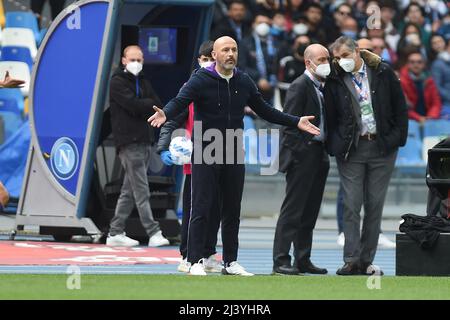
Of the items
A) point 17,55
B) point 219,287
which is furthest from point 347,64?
point 17,55

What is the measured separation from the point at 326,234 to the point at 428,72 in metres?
6.77

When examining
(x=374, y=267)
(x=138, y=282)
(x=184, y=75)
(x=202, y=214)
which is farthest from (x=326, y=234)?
(x=138, y=282)

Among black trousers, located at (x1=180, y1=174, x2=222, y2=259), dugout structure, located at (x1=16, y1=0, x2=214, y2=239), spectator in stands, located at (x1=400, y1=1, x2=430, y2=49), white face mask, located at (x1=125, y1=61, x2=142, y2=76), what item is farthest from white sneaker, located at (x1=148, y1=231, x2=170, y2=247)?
spectator in stands, located at (x1=400, y1=1, x2=430, y2=49)

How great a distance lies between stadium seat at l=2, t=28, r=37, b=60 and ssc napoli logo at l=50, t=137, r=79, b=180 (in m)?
5.67

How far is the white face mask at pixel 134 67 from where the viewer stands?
1731cm

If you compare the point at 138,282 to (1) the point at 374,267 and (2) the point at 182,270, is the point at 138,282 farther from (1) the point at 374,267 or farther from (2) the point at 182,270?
(1) the point at 374,267

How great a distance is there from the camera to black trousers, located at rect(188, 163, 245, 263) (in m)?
13.2

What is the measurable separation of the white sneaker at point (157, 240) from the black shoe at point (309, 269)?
3.46 m

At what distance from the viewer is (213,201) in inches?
526

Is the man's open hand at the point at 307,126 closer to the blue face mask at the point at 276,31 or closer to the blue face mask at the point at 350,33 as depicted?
the blue face mask at the point at 276,31

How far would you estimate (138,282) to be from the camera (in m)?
12.1

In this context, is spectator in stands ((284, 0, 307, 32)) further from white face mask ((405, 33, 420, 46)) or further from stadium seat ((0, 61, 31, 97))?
stadium seat ((0, 61, 31, 97))

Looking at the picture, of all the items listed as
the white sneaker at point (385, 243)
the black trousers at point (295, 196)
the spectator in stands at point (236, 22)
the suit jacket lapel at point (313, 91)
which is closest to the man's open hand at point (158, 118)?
the black trousers at point (295, 196)

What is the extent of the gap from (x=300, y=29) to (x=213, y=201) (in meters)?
13.0
